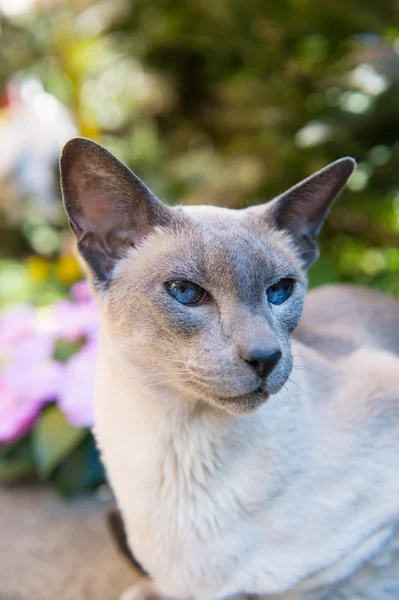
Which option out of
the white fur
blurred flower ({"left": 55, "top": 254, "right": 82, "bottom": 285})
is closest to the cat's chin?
the white fur

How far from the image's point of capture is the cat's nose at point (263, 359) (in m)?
0.71

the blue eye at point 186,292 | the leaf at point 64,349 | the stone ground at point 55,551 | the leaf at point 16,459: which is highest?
the blue eye at point 186,292

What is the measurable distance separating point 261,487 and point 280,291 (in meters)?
0.29

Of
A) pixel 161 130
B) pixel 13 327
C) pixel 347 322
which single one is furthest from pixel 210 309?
pixel 161 130

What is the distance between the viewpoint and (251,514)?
35.0 inches

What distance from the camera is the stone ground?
1.19 meters

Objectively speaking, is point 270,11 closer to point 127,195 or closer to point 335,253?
point 335,253

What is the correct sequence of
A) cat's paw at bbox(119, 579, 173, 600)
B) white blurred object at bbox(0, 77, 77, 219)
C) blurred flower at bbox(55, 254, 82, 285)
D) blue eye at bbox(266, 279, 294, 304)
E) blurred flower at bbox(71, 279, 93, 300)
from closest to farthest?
1. blue eye at bbox(266, 279, 294, 304)
2. cat's paw at bbox(119, 579, 173, 600)
3. blurred flower at bbox(71, 279, 93, 300)
4. blurred flower at bbox(55, 254, 82, 285)
5. white blurred object at bbox(0, 77, 77, 219)

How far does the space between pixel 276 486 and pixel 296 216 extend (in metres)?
0.42

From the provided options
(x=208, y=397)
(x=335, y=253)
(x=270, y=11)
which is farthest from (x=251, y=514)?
(x=270, y=11)

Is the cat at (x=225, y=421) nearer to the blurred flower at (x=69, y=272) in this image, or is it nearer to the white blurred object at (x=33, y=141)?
the blurred flower at (x=69, y=272)

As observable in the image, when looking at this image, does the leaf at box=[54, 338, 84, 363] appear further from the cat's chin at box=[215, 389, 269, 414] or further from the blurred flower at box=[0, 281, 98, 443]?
the cat's chin at box=[215, 389, 269, 414]

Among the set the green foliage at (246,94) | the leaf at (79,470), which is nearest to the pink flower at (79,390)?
the leaf at (79,470)

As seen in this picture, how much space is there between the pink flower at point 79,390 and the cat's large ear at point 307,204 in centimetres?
65
